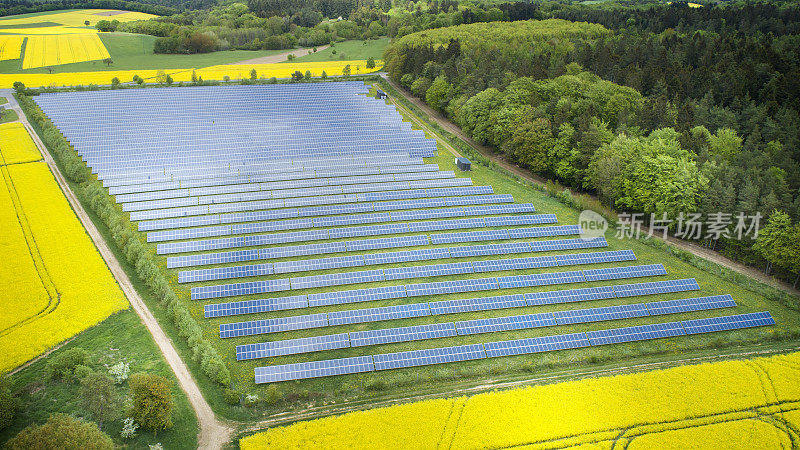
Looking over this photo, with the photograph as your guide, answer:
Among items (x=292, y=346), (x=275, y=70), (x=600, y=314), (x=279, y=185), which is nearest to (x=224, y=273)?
(x=292, y=346)

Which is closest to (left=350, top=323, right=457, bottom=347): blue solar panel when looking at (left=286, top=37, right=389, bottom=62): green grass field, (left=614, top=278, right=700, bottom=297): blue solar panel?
(left=614, top=278, right=700, bottom=297): blue solar panel

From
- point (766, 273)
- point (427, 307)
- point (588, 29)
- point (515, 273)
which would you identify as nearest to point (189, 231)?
point (427, 307)

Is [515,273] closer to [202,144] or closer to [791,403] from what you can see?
[791,403]

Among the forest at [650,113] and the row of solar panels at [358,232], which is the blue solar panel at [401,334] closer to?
the row of solar panels at [358,232]

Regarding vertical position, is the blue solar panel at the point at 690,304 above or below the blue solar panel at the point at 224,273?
below

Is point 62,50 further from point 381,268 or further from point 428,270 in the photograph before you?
point 428,270

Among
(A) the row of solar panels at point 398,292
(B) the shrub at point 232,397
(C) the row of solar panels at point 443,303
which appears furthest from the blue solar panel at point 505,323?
(B) the shrub at point 232,397

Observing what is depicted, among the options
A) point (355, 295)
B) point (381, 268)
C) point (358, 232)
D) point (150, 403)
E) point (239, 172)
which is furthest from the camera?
point (239, 172)
